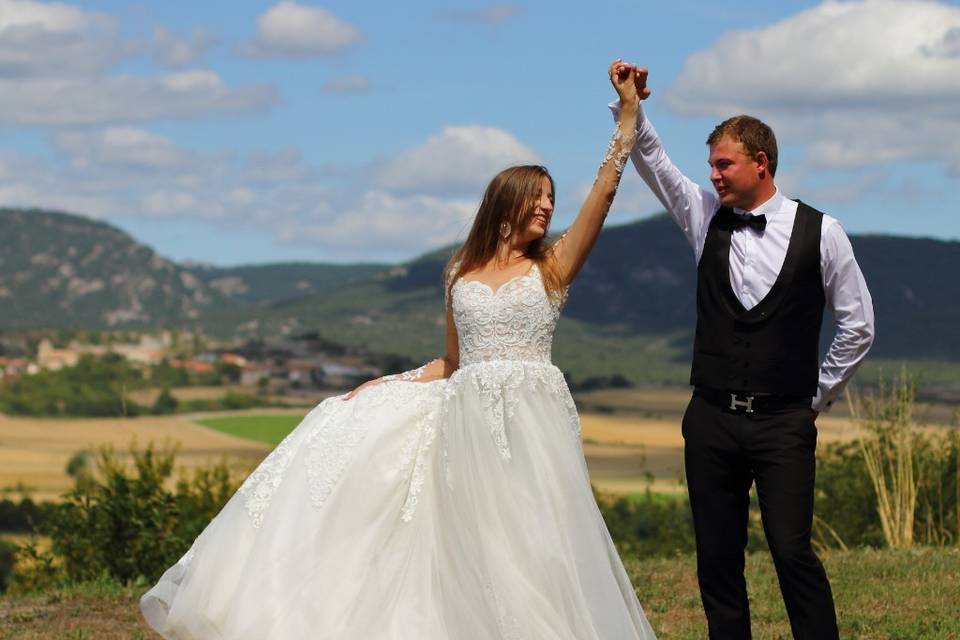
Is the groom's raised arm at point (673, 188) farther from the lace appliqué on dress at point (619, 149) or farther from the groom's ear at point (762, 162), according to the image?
the groom's ear at point (762, 162)

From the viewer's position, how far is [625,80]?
5461 millimetres

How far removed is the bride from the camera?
5242mm

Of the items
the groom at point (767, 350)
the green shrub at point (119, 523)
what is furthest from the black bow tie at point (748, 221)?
the green shrub at point (119, 523)

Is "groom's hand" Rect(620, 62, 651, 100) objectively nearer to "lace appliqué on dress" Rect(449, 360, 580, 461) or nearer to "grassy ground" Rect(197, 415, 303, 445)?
"lace appliqué on dress" Rect(449, 360, 580, 461)

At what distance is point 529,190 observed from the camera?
17.6 ft

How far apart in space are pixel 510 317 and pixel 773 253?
1067mm

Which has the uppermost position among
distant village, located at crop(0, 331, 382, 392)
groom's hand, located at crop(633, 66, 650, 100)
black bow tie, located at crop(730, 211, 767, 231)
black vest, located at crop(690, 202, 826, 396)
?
groom's hand, located at crop(633, 66, 650, 100)

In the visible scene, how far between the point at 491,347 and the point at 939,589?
437cm

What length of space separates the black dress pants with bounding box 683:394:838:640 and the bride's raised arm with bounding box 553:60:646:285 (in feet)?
2.52

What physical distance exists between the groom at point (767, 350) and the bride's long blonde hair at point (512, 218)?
531 millimetres

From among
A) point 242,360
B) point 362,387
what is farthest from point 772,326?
point 242,360

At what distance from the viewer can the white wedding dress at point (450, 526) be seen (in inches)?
206

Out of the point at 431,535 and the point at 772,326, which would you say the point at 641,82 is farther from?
the point at 431,535

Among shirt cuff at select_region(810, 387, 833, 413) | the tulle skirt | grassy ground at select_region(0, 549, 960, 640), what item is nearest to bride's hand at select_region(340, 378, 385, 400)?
the tulle skirt
